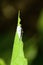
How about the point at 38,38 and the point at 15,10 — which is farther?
the point at 15,10

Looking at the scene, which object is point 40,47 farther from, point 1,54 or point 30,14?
point 30,14

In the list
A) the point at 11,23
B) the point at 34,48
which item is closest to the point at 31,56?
the point at 34,48

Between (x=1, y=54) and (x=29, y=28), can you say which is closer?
(x=1, y=54)

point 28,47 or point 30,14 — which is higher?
point 30,14

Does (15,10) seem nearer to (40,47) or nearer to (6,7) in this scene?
(6,7)

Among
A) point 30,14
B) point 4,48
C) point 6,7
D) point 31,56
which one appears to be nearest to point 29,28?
point 30,14

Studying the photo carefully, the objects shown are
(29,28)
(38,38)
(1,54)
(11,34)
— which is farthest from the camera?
(29,28)

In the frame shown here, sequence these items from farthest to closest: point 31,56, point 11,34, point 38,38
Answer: point 11,34 → point 38,38 → point 31,56

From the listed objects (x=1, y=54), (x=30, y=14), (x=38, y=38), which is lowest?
(x=1, y=54)

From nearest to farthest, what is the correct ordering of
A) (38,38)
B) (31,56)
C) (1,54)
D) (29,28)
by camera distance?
(31,56)
(1,54)
(38,38)
(29,28)
